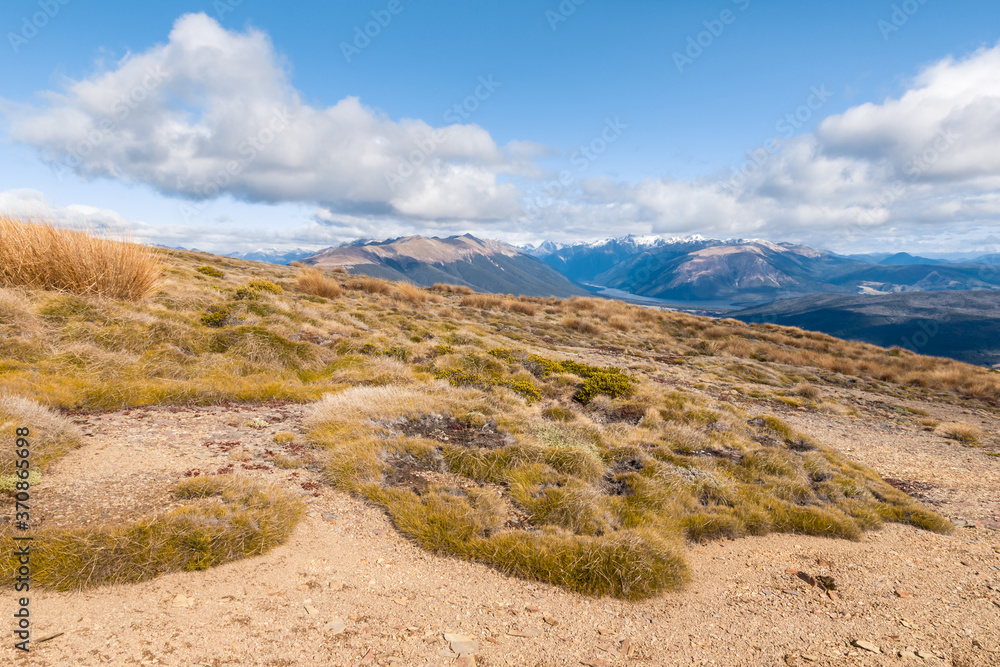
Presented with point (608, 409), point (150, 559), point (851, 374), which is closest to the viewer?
point (150, 559)

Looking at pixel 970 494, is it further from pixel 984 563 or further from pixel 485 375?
pixel 485 375

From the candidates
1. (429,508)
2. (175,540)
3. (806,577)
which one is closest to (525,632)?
(429,508)

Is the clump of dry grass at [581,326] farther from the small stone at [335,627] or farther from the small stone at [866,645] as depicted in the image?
the small stone at [335,627]

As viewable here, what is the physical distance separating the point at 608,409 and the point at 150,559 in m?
9.50

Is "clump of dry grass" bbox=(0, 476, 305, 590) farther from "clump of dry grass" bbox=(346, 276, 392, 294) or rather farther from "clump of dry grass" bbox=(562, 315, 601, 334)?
"clump of dry grass" bbox=(562, 315, 601, 334)

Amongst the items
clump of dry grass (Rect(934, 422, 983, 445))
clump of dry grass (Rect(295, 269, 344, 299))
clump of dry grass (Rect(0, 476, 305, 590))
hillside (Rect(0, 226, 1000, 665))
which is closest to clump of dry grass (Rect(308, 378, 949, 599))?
hillside (Rect(0, 226, 1000, 665))

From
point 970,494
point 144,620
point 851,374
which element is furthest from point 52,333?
point 851,374

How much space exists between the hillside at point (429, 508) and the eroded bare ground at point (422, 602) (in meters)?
0.03

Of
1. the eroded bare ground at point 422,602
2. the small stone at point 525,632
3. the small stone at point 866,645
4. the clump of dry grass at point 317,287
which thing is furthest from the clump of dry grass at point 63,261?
the small stone at point 866,645

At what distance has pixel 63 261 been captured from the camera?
1148cm

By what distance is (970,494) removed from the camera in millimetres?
9211

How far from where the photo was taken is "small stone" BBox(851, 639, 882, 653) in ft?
14.4

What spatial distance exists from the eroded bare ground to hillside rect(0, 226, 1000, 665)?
0.10 feet

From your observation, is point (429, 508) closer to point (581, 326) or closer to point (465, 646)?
point (465, 646)
